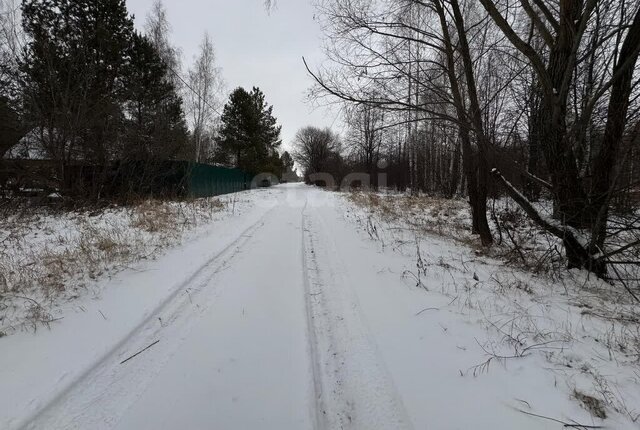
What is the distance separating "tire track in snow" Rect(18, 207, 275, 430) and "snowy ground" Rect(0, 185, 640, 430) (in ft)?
0.04

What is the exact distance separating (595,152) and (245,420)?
6.57 meters

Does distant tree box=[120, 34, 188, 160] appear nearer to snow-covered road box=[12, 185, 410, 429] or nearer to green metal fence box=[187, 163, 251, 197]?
green metal fence box=[187, 163, 251, 197]

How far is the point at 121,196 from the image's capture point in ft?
42.6

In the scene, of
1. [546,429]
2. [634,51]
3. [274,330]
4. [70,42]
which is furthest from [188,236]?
[70,42]

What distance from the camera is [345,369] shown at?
2.44 metres

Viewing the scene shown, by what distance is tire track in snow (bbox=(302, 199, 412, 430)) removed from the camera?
1988mm

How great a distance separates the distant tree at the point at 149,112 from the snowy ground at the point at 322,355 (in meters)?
11.0

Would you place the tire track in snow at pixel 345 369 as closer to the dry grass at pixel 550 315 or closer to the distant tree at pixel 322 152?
the dry grass at pixel 550 315

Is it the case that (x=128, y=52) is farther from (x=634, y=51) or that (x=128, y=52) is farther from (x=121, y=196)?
(x=634, y=51)

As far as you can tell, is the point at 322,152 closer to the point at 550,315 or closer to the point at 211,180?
the point at 211,180

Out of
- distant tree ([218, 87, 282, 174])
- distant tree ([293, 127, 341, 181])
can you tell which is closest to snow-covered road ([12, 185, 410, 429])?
distant tree ([218, 87, 282, 174])

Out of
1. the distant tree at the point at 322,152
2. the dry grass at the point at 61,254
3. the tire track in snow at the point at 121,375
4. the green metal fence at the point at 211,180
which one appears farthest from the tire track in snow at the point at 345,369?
the distant tree at the point at 322,152

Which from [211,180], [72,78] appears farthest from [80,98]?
[211,180]

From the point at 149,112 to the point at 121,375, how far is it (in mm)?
16433
